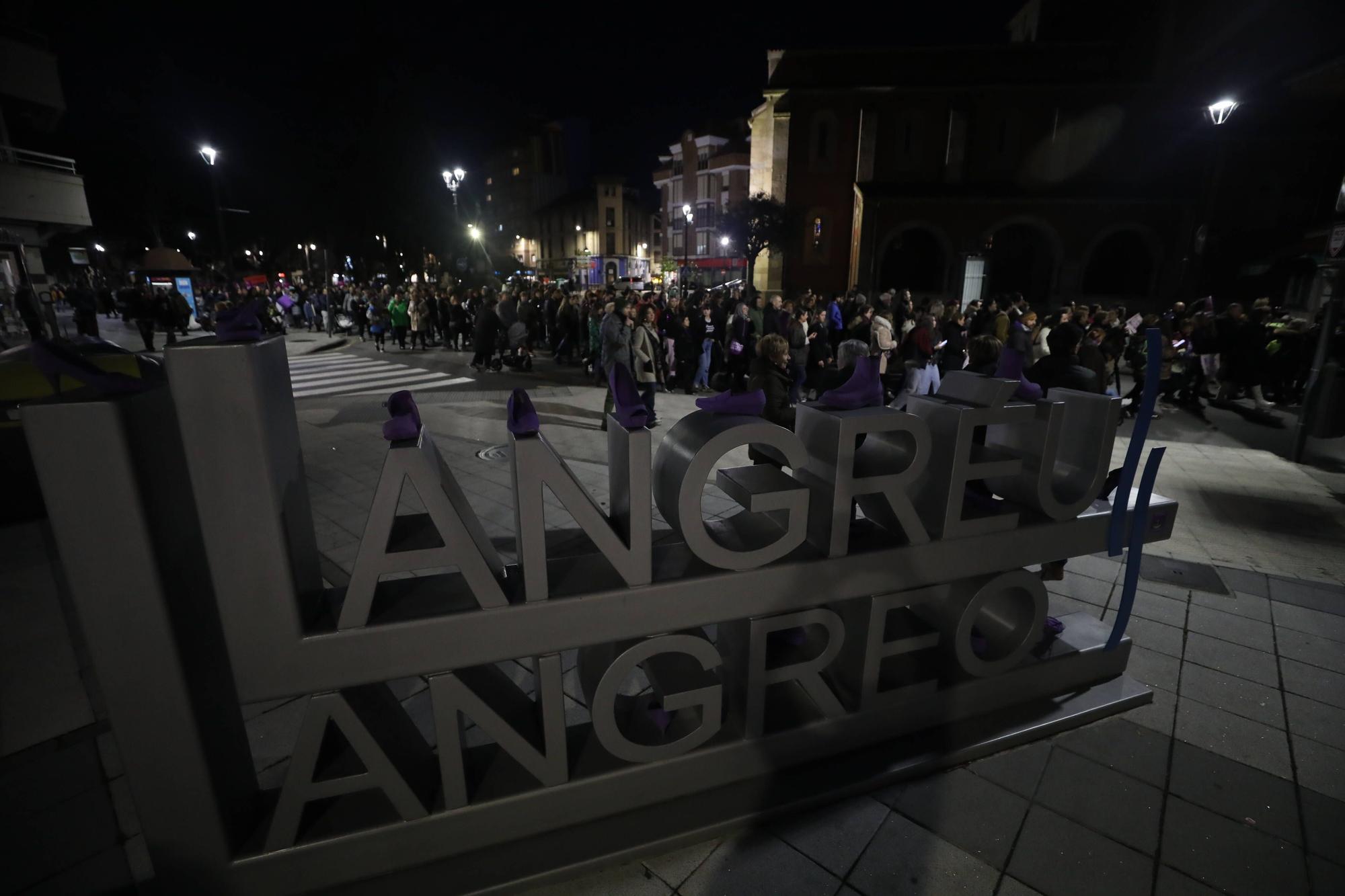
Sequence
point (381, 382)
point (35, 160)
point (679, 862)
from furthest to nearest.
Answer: point (35, 160) → point (381, 382) → point (679, 862)

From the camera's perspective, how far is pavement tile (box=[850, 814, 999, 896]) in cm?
226

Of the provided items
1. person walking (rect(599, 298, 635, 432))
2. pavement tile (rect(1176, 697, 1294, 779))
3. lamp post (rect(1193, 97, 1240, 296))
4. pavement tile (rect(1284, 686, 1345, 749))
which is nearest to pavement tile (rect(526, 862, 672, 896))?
pavement tile (rect(1176, 697, 1294, 779))

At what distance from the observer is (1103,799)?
8.77 feet

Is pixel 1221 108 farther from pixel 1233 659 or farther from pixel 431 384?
pixel 431 384

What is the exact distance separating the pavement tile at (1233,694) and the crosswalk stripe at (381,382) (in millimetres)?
12391

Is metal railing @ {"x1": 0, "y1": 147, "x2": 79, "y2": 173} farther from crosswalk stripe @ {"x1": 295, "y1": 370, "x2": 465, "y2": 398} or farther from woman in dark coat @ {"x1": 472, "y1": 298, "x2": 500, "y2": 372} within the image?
woman in dark coat @ {"x1": 472, "y1": 298, "x2": 500, "y2": 372}

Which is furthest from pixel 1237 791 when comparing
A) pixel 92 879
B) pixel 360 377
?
pixel 360 377

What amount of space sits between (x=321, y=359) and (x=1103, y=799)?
18399mm

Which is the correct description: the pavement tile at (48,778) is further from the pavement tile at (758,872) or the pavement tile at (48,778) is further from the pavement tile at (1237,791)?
the pavement tile at (1237,791)

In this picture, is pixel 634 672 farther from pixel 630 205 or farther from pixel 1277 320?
pixel 630 205

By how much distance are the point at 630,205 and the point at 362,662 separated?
76.0m

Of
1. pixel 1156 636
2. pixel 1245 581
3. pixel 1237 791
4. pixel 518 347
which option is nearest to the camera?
pixel 1237 791

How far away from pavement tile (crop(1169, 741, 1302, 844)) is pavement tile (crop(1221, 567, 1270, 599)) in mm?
2003

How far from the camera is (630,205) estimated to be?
7194 centimetres
